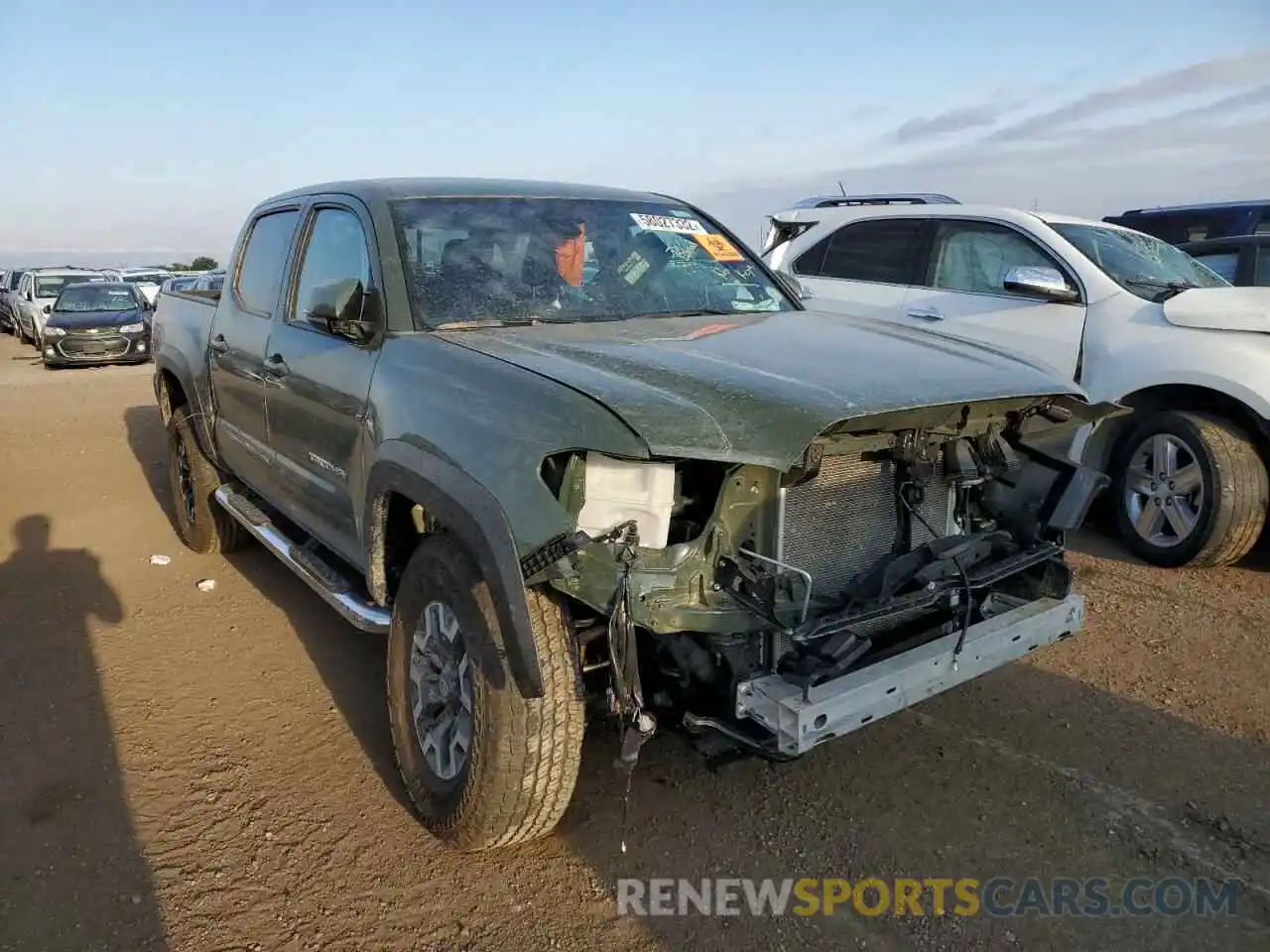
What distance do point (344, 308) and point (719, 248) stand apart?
1693 millimetres

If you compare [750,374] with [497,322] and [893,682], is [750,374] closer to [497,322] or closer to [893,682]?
[893,682]

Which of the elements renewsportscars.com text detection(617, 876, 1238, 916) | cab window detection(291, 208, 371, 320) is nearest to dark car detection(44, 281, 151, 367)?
cab window detection(291, 208, 371, 320)

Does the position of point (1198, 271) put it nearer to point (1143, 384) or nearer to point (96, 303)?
point (1143, 384)

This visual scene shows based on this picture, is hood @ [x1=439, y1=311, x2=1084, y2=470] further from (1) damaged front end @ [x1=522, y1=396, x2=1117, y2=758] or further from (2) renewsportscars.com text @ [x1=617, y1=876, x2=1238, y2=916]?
(2) renewsportscars.com text @ [x1=617, y1=876, x2=1238, y2=916]

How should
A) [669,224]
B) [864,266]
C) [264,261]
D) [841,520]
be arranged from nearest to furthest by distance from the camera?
1. [841,520]
2. [669,224]
3. [264,261]
4. [864,266]

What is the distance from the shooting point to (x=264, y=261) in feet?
15.7

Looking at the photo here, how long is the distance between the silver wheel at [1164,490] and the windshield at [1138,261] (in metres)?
0.90

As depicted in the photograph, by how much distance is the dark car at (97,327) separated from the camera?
59.2ft

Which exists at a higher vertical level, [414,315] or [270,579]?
[414,315]

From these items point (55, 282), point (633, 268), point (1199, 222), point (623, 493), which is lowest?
point (55, 282)

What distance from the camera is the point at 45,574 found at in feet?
18.9

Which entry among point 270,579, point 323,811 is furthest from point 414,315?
point 270,579

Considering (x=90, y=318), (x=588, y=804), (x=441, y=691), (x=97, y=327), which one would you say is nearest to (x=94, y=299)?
(x=90, y=318)

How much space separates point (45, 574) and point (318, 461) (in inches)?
117
